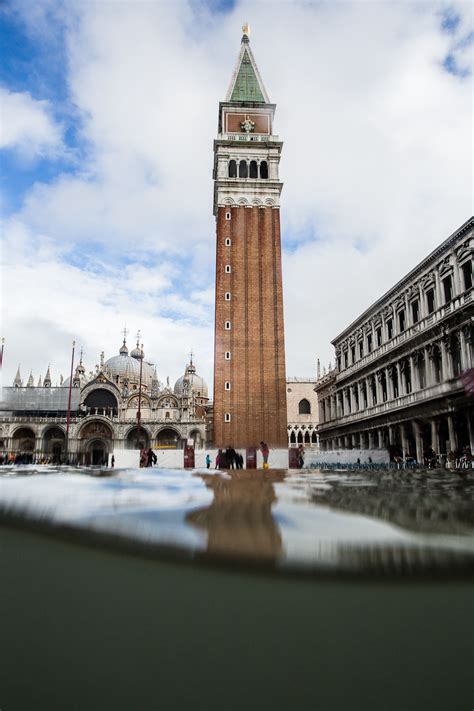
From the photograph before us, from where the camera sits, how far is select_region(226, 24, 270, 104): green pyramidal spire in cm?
4256

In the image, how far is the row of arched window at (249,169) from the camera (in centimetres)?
3875

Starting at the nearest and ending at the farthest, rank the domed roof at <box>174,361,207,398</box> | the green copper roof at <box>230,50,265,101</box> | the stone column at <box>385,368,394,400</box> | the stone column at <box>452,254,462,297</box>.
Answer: the stone column at <box>452,254,462,297</box>
the stone column at <box>385,368,394,400</box>
the green copper roof at <box>230,50,265,101</box>
the domed roof at <box>174,361,207,398</box>

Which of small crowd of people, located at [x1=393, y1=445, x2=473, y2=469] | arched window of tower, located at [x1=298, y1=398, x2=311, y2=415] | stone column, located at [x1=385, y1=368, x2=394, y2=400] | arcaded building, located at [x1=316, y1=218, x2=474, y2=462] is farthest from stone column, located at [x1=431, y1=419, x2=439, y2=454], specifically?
arched window of tower, located at [x1=298, y1=398, x2=311, y2=415]

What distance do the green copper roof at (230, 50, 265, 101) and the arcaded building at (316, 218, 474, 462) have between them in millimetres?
22176

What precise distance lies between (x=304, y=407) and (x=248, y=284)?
2209cm

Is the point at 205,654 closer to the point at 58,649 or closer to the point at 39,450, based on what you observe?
the point at 58,649

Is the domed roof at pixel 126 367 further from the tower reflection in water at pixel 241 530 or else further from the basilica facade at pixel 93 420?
the tower reflection in water at pixel 241 530

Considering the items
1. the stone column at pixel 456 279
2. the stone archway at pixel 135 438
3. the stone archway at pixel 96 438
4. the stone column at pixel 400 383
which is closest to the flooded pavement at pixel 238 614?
the stone column at pixel 456 279

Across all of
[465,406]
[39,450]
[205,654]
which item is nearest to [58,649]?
[205,654]

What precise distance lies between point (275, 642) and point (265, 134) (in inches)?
1702

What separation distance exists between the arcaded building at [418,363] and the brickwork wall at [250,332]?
5651 mm

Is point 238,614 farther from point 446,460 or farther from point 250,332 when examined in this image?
point 250,332

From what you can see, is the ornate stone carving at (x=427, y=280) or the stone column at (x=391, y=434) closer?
the ornate stone carving at (x=427, y=280)

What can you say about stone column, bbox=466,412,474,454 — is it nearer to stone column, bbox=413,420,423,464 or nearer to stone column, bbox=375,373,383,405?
stone column, bbox=413,420,423,464
